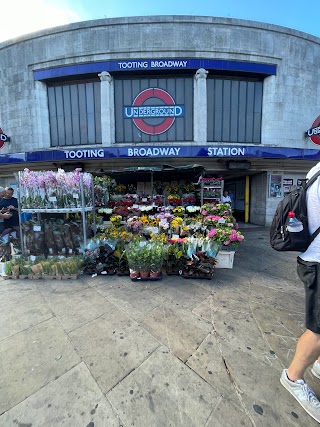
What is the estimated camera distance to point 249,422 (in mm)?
1514

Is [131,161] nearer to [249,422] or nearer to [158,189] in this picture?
[158,189]

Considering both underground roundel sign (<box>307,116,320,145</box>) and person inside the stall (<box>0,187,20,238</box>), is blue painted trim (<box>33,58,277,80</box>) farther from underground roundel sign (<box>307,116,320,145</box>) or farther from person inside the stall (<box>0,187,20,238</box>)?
person inside the stall (<box>0,187,20,238</box>)

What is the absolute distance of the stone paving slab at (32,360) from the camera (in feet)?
5.84

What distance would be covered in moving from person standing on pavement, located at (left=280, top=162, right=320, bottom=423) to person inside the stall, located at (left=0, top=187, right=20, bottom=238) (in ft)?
19.9

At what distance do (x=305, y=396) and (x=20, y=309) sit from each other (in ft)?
12.2

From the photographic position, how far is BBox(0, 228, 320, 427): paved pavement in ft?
5.22

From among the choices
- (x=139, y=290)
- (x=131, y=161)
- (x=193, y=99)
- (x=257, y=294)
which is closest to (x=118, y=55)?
(x=193, y=99)

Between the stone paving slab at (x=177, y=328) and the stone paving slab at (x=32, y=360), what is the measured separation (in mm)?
984

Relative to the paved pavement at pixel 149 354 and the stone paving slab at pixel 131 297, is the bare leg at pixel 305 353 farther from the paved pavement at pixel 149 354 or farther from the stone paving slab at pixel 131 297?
the stone paving slab at pixel 131 297

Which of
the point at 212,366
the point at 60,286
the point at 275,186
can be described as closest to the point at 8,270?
the point at 60,286

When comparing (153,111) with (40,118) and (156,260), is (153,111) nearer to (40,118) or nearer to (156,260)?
(40,118)

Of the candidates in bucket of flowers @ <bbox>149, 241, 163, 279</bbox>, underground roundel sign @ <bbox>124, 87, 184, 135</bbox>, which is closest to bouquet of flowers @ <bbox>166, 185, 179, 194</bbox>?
underground roundel sign @ <bbox>124, 87, 184, 135</bbox>

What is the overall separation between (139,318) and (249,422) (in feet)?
5.23

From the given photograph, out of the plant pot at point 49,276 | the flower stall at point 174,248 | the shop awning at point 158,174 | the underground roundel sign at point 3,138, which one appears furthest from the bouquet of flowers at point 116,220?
the underground roundel sign at point 3,138
